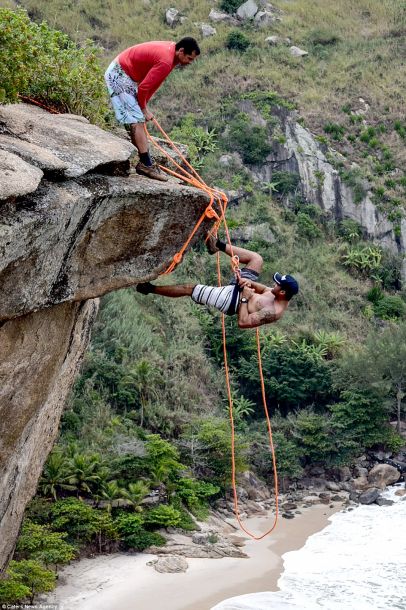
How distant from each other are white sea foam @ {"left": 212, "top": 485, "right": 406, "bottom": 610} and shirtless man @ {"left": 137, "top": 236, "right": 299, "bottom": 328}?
808cm

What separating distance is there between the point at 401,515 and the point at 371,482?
3264 millimetres

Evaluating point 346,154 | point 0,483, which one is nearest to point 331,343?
point 346,154

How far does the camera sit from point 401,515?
23.2 meters

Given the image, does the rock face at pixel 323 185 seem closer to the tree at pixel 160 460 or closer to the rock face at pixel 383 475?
the rock face at pixel 383 475

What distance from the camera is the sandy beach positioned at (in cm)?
1577

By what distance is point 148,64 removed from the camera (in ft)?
31.8

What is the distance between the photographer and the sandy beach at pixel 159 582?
51.8ft

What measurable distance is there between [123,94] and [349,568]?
13.2 meters

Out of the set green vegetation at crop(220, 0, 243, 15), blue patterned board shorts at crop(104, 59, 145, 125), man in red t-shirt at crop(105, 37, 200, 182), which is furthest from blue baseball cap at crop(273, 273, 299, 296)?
green vegetation at crop(220, 0, 243, 15)

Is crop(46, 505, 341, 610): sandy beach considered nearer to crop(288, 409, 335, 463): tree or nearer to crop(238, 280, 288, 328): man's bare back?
crop(288, 409, 335, 463): tree

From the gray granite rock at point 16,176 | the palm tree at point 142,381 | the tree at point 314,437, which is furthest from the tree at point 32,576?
the tree at point 314,437

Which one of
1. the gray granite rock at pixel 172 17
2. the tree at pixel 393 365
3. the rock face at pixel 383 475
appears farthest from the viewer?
the gray granite rock at pixel 172 17

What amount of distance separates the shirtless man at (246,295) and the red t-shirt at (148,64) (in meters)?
2.06

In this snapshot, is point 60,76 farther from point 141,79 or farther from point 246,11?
point 246,11
